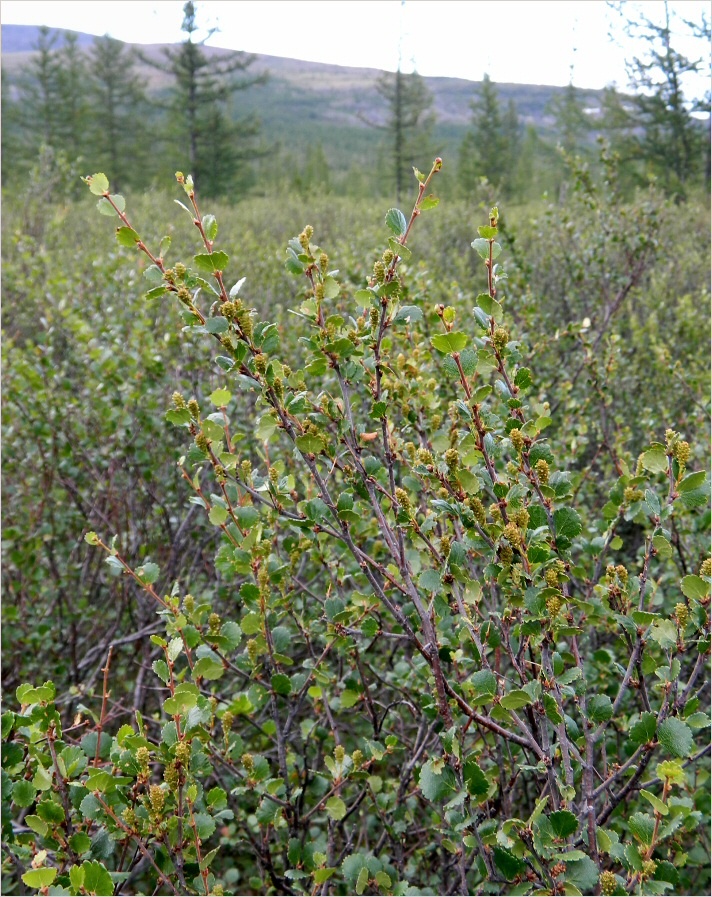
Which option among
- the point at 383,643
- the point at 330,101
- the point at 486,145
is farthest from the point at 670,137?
the point at 330,101

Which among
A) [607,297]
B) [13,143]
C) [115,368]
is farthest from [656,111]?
[13,143]

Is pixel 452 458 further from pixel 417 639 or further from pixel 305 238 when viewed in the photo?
pixel 305 238

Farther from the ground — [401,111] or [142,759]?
[401,111]

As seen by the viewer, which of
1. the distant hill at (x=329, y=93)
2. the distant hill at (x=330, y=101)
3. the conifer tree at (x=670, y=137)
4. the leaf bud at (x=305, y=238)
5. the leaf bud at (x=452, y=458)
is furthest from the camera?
the distant hill at (x=329, y=93)

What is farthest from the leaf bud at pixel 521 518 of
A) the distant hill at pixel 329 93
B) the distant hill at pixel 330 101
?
the distant hill at pixel 329 93

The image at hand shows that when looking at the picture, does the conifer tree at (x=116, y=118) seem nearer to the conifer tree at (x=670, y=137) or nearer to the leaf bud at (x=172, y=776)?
the conifer tree at (x=670, y=137)

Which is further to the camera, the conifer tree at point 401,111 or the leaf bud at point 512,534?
the conifer tree at point 401,111

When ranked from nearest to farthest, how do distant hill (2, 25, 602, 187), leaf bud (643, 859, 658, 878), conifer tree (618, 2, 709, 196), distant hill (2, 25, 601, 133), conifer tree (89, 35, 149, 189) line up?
leaf bud (643, 859, 658, 878) < conifer tree (618, 2, 709, 196) < conifer tree (89, 35, 149, 189) < distant hill (2, 25, 602, 187) < distant hill (2, 25, 601, 133)

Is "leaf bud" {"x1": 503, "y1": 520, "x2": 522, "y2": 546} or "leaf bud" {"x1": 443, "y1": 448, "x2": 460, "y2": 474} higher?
"leaf bud" {"x1": 443, "y1": 448, "x2": 460, "y2": 474}

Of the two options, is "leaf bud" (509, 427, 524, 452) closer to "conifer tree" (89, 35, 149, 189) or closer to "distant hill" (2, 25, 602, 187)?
"conifer tree" (89, 35, 149, 189)

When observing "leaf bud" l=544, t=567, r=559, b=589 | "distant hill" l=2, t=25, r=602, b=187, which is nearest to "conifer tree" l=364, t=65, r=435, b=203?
"leaf bud" l=544, t=567, r=559, b=589

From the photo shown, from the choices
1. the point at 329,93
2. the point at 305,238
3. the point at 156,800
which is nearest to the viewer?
the point at 156,800

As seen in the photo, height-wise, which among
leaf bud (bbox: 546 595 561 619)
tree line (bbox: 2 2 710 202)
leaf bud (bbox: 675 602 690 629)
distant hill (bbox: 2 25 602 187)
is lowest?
leaf bud (bbox: 675 602 690 629)

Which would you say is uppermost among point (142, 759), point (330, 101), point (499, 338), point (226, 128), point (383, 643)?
point (330, 101)
